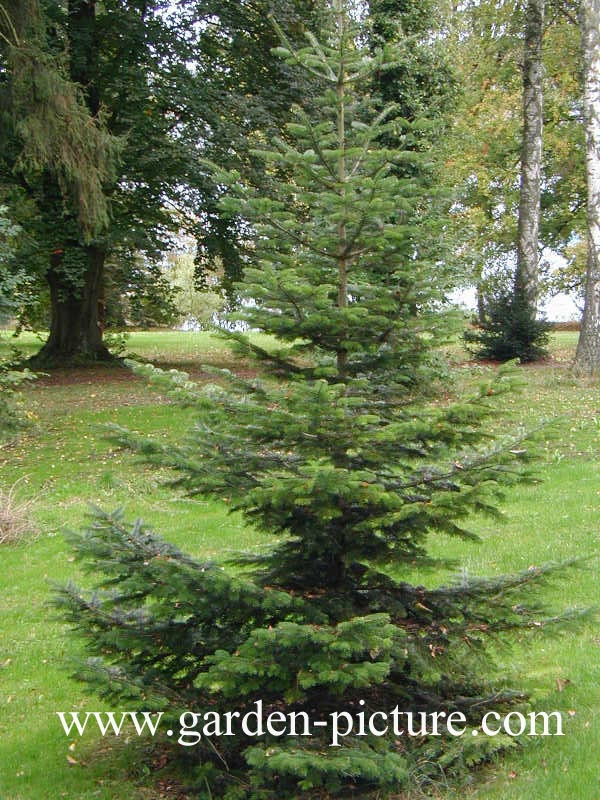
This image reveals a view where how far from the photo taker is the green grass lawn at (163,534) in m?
4.60

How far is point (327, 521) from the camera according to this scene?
4.57 meters

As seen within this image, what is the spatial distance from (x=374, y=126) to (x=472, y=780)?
3372 millimetres

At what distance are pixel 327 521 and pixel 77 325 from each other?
17996 mm

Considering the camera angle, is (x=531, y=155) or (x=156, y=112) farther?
(x=531, y=155)

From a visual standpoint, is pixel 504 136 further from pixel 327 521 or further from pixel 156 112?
pixel 327 521

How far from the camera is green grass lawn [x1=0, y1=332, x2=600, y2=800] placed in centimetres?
460

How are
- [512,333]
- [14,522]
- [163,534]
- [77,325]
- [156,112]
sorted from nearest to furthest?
[163,534]
[14,522]
[156,112]
[512,333]
[77,325]

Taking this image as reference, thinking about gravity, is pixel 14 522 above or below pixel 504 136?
below

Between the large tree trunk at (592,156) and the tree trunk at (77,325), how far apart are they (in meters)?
11.2

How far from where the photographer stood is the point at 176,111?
1902 centimetres

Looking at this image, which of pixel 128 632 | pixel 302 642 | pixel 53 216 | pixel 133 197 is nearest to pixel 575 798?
pixel 302 642

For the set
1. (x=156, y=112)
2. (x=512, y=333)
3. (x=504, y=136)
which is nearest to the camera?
(x=156, y=112)

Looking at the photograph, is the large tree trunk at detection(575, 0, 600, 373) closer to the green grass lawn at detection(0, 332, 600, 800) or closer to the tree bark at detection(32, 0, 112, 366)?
the green grass lawn at detection(0, 332, 600, 800)

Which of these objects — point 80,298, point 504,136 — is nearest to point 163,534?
point 80,298
